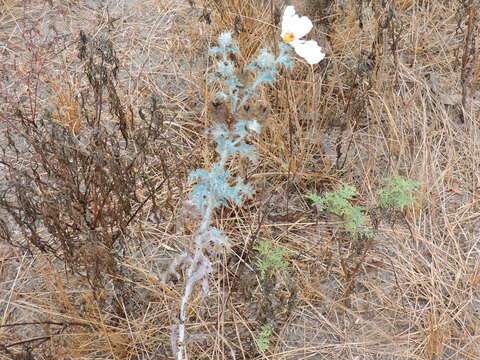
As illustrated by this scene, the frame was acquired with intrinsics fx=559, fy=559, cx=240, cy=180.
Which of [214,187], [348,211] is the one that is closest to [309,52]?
[214,187]

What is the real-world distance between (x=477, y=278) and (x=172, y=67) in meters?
1.89

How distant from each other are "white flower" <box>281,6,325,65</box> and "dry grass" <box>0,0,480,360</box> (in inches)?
24.6

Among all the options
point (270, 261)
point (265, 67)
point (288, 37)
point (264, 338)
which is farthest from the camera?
point (270, 261)

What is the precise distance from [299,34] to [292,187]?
93 centimetres

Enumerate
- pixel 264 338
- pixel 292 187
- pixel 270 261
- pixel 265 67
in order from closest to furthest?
pixel 265 67
pixel 264 338
pixel 270 261
pixel 292 187

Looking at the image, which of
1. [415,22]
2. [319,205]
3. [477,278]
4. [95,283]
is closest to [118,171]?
[95,283]

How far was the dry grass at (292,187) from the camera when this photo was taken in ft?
6.87

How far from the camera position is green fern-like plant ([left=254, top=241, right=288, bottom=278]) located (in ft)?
6.84

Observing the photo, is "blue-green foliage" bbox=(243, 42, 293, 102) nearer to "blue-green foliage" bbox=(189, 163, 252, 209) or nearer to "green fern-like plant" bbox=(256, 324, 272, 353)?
"blue-green foliage" bbox=(189, 163, 252, 209)

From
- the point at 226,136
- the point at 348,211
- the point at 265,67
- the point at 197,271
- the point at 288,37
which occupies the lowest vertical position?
the point at 197,271

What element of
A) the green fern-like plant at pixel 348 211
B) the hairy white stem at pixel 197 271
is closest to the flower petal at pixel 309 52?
the hairy white stem at pixel 197 271

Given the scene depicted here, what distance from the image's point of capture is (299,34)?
180 cm

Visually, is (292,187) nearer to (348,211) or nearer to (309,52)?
(348,211)

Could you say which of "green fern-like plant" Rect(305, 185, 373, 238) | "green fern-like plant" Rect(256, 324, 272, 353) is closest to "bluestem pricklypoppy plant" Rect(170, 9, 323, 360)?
"green fern-like plant" Rect(256, 324, 272, 353)
